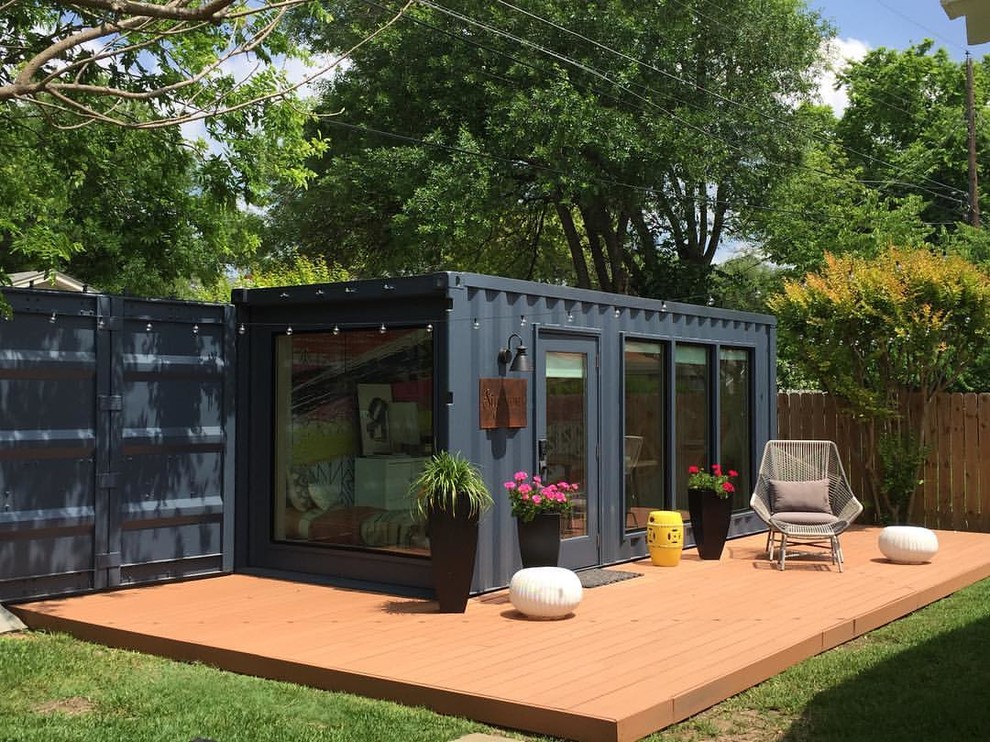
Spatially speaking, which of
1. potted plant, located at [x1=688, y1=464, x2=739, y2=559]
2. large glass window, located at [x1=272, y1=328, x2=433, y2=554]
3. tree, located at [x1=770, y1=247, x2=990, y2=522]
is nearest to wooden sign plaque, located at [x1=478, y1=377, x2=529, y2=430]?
large glass window, located at [x1=272, y1=328, x2=433, y2=554]

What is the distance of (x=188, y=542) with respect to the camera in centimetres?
848

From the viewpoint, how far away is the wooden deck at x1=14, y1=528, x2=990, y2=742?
5113 mm

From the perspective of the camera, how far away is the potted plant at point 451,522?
712 centimetres

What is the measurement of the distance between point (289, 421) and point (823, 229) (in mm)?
15722

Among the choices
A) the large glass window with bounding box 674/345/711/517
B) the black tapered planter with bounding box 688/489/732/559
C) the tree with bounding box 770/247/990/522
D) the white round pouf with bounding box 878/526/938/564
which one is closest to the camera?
the white round pouf with bounding box 878/526/938/564

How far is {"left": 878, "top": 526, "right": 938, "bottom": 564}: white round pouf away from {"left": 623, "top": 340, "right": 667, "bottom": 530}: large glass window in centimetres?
195

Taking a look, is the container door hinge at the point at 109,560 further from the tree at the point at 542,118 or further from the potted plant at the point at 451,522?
the tree at the point at 542,118

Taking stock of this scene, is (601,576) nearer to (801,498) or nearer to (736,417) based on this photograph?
(801,498)

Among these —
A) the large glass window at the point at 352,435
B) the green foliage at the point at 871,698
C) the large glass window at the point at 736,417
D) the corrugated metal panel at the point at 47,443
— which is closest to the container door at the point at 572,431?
the large glass window at the point at 352,435

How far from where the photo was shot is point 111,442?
7.89 metres

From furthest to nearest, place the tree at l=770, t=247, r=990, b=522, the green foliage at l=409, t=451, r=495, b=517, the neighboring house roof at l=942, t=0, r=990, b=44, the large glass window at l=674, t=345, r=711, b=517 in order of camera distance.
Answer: the tree at l=770, t=247, r=990, b=522
the large glass window at l=674, t=345, r=711, b=517
the green foliage at l=409, t=451, r=495, b=517
the neighboring house roof at l=942, t=0, r=990, b=44

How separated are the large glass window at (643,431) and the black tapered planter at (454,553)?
2531mm

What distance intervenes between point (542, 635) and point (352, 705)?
1563mm

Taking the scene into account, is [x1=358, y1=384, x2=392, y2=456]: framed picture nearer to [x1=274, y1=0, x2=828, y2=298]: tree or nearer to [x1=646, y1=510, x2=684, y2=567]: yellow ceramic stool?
[x1=646, y1=510, x2=684, y2=567]: yellow ceramic stool
